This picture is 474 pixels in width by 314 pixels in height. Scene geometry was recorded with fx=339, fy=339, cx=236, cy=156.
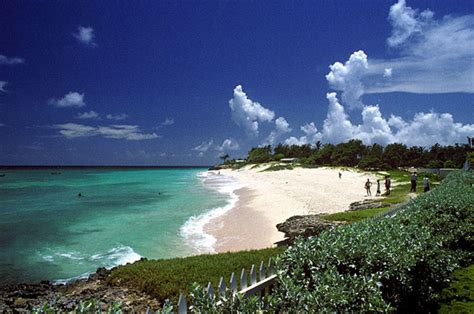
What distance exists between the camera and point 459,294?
22.4 feet

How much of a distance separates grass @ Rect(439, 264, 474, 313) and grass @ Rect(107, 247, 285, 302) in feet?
14.4

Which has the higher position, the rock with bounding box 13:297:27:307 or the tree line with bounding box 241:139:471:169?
the tree line with bounding box 241:139:471:169

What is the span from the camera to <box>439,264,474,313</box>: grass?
6.30 meters

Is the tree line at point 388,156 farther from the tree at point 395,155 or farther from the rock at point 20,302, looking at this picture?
the rock at point 20,302

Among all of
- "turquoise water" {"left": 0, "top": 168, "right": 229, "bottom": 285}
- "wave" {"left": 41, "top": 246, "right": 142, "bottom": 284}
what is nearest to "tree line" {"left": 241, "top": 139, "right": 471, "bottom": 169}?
"turquoise water" {"left": 0, "top": 168, "right": 229, "bottom": 285}

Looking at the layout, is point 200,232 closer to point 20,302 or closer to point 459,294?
point 20,302

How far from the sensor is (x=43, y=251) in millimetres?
18062

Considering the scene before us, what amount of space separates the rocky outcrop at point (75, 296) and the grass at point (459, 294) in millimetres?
6068

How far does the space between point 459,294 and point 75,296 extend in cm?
939

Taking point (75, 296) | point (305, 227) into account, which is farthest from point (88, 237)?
point (305, 227)

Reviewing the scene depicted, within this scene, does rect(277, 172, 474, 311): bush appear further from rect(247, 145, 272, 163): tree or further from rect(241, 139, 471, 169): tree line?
rect(247, 145, 272, 163): tree

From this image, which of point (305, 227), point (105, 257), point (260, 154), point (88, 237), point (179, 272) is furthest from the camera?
point (260, 154)

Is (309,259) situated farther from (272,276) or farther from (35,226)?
(35,226)

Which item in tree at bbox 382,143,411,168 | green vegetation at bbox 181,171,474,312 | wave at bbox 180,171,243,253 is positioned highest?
tree at bbox 382,143,411,168
